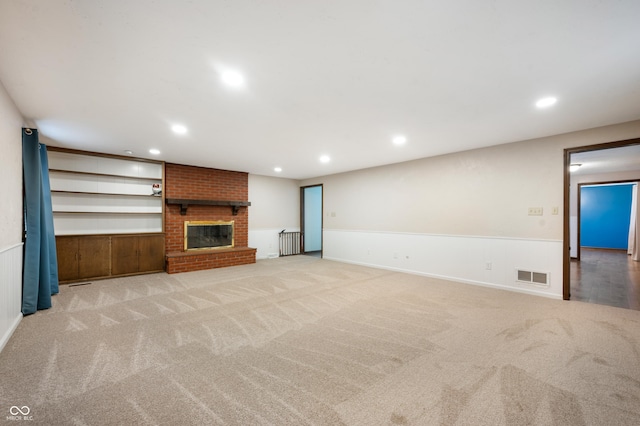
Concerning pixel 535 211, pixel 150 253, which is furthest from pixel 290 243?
pixel 535 211

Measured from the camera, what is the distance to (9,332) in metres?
2.50

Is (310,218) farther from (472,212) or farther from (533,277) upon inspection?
(533,277)

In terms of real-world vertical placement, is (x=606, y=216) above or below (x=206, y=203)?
below

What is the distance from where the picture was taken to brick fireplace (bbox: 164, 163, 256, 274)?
566 centimetres

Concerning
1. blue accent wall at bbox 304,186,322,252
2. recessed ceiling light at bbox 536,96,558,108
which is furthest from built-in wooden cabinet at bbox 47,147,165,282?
recessed ceiling light at bbox 536,96,558,108

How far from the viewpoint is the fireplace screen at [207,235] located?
597 centimetres

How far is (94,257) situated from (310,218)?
17.8 ft

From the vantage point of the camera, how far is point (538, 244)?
3885mm

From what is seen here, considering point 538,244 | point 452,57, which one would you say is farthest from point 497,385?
point 538,244

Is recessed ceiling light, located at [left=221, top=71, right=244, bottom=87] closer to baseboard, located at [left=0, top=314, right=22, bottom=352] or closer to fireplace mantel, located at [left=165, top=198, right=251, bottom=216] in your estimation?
baseboard, located at [left=0, top=314, right=22, bottom=352]

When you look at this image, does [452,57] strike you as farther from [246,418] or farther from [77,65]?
[77,65]
